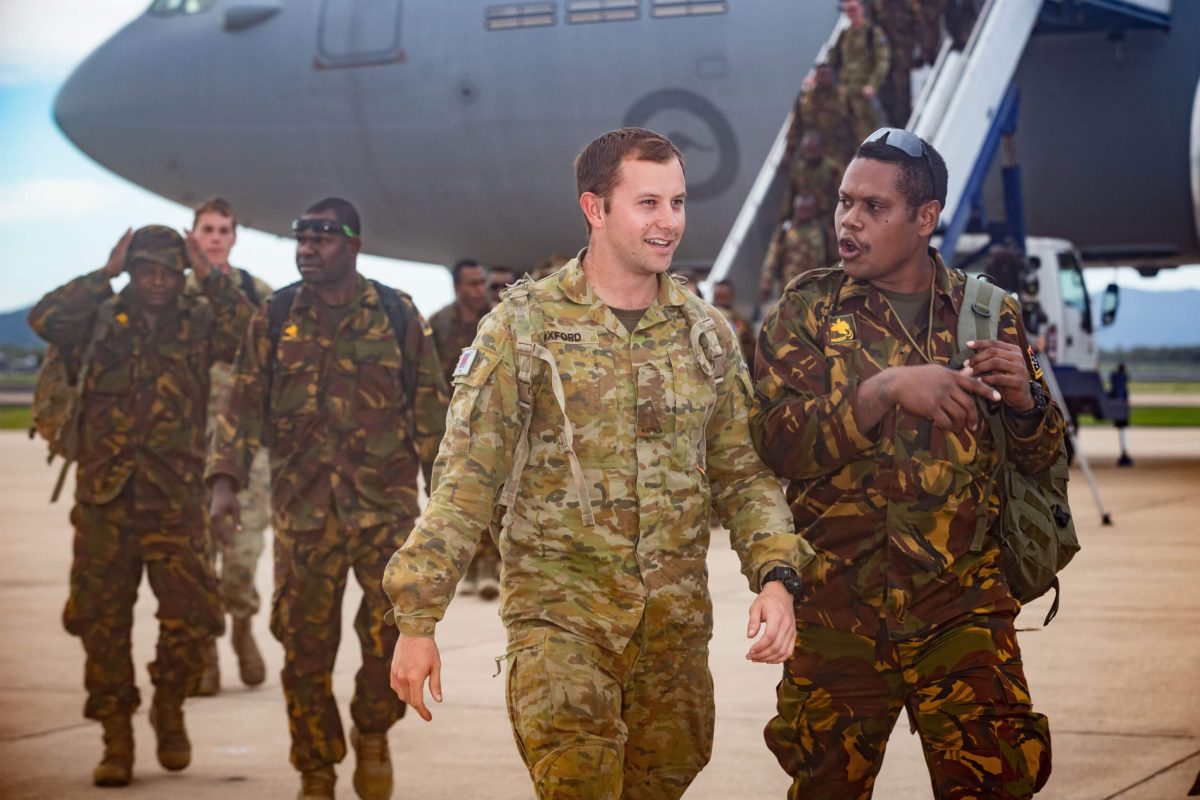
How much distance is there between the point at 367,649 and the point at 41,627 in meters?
4.27

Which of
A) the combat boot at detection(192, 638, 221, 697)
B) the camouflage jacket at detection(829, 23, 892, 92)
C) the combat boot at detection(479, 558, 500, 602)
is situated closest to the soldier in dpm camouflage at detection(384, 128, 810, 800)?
the combat boot at detection(192, 638, 221, 697)

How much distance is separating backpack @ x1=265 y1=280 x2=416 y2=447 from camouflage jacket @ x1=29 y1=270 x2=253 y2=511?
748 millimetres

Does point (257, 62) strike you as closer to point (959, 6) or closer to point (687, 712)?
point (959, 6)

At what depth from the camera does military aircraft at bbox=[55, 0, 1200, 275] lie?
1612 centimetres

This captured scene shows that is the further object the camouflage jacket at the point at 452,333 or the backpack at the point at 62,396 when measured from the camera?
the camouflage jacket at the point at 452,333

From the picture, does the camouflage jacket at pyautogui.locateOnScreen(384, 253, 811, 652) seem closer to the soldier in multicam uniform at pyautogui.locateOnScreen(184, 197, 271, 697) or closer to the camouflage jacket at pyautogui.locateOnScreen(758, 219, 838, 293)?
the soldier in multicam uniform at pyautogui.locateOnScreen(184, 197, 271, 697)

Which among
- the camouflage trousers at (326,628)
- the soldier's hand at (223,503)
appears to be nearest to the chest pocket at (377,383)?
the camouflage trousers at (326,628)

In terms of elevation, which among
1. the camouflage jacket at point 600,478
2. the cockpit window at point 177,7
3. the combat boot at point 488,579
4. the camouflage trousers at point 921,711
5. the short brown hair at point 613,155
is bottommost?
the combat boot at point 488,579

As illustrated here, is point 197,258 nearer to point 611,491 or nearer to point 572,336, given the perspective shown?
point 572,336

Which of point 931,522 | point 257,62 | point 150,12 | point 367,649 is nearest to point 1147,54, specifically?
point 257,62

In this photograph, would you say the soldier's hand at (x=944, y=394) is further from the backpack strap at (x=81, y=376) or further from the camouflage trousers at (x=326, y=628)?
the backpack strap at (x=81, y=376)

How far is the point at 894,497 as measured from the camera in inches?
155

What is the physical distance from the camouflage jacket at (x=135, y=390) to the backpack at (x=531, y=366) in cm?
302

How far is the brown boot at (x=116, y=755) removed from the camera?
6023 mm
